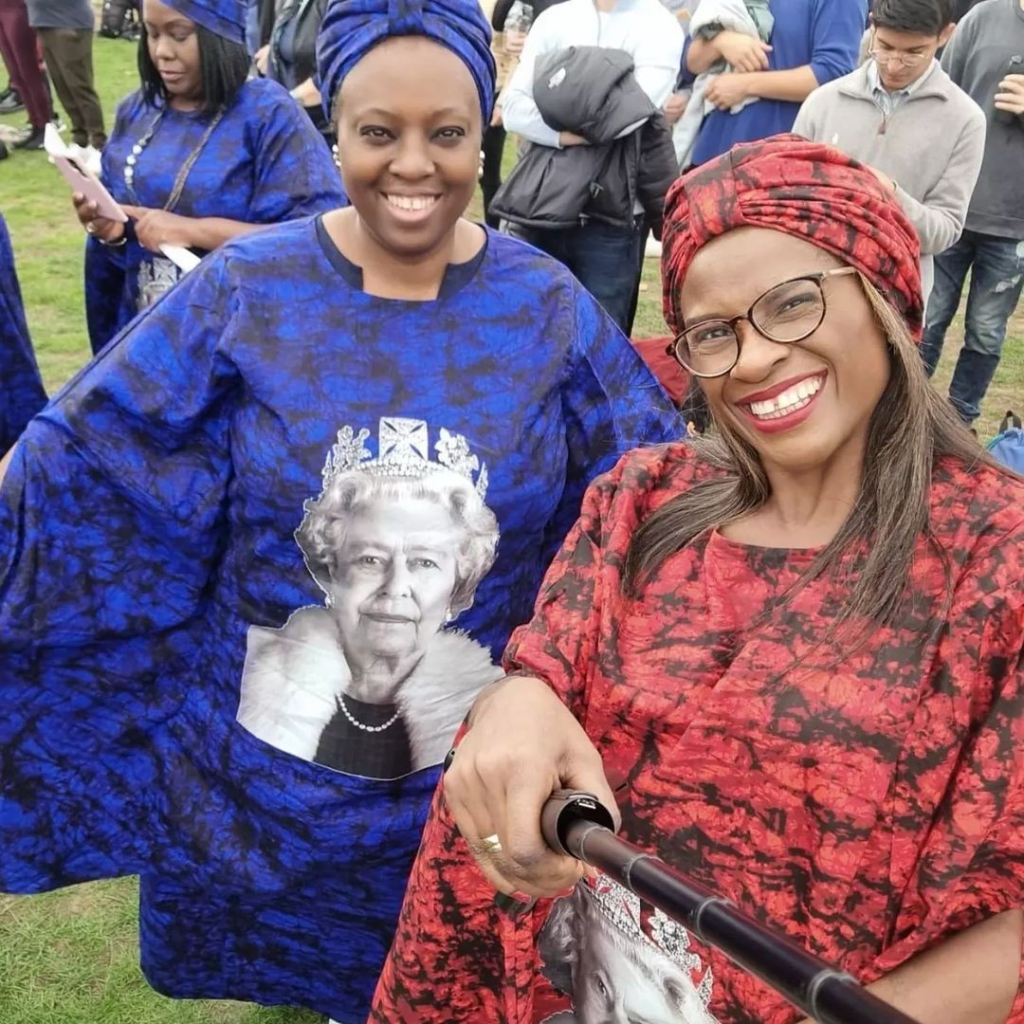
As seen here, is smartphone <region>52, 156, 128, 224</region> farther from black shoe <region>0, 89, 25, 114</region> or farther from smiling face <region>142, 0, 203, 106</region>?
black shoe <region>0, 89, 25, 114</region>

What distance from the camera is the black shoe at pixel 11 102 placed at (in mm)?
10938

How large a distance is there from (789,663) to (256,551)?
→ 104 cm

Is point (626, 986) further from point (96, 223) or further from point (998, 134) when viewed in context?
point (998, 134)

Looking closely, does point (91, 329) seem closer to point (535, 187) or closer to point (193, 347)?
point (535, 187)

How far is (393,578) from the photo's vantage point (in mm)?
2021

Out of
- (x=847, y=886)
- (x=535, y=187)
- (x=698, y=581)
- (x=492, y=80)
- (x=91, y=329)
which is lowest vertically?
(x=91, y=329)

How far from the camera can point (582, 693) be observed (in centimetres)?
149

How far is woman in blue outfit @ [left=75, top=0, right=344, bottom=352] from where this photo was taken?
11.0 feet

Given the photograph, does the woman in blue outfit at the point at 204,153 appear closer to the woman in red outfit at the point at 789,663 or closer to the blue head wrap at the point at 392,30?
the blue head wrap at the point at 392,30

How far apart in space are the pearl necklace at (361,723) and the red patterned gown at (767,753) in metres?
0.44

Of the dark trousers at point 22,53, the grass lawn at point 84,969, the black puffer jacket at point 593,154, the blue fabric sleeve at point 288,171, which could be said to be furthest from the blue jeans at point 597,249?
the dark trousers at point 22,53

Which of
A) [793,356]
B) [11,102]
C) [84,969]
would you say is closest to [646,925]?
[793,356]

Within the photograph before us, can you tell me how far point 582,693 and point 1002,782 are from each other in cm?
50

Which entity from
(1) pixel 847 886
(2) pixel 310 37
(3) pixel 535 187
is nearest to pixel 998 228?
(3) pixel 535 187
